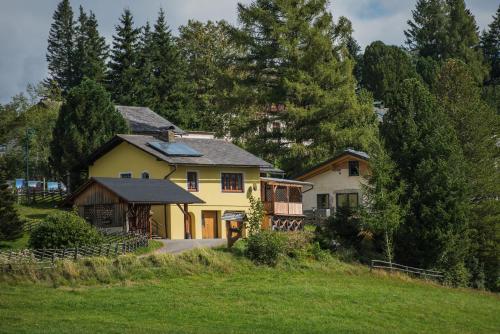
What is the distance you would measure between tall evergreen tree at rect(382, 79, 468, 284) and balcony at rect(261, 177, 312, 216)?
341 inches

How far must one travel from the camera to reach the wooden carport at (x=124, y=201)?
44812 mm

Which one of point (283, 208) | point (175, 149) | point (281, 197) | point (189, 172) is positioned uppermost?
point (175, 149)

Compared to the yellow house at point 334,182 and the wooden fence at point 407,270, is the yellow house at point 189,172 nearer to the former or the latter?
the yellow house at point 334,182

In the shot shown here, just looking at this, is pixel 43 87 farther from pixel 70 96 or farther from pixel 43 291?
pixel 43 291

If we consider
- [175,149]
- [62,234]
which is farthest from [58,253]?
[175,149]

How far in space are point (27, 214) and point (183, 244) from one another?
49.8 feet

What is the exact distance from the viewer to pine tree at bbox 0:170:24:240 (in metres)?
42.4

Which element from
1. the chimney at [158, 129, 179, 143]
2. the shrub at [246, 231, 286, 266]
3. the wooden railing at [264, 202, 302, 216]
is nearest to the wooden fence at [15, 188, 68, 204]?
the chimney at [158, 129, 179, 143]

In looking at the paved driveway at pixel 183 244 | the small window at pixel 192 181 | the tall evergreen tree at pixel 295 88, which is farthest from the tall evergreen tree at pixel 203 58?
the paved driveway at pixel 183 244

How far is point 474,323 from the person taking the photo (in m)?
34.5

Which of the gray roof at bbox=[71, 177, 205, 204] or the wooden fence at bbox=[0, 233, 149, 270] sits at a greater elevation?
the gray roof at bbox=[71, 177, 205, 204]

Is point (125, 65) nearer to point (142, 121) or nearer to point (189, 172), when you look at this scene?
point (142, 121)

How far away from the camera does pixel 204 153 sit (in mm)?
54062

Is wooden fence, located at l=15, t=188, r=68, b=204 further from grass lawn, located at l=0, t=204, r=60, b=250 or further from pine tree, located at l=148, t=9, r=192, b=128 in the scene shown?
pine tree, located at l=148, t=9, r=192, b=128
